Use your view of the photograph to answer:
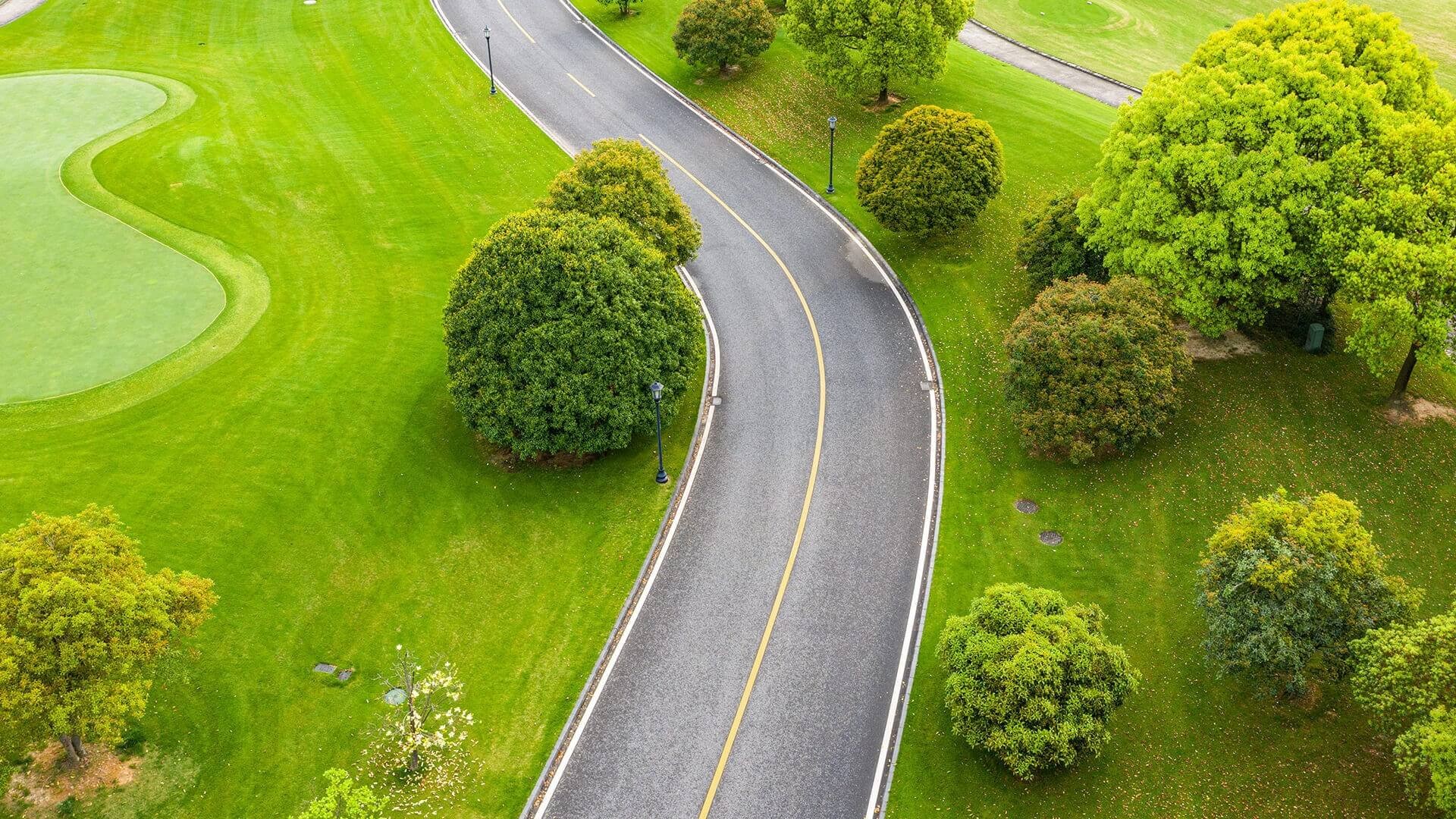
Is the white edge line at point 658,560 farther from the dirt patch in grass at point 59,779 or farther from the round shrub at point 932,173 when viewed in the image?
the dirt patch in grass at point 59,779

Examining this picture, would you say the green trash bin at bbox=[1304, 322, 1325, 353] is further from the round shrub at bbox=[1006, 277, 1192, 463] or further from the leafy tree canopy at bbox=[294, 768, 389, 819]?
the leafy tree canopy at bbox=[294, 768, 389, 819]

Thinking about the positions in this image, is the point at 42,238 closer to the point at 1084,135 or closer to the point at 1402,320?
the point at 1084,135

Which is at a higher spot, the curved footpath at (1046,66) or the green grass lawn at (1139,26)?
the green grass lawn at (1139,26)

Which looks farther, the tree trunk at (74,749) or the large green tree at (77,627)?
the tree trunk at (74,749)

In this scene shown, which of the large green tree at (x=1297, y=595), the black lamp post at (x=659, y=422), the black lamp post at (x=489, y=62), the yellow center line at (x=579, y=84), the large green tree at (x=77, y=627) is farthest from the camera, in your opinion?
the yellow center line at (x=579, y=84)

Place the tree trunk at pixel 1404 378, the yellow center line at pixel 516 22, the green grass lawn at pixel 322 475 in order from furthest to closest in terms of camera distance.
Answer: the yellow center line at pixel 516 22 < the tree trunk at pixel 1404 378 < the green grass lawn at pixel 322 475

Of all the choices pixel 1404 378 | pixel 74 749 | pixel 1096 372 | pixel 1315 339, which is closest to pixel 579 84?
pixel 1096 372

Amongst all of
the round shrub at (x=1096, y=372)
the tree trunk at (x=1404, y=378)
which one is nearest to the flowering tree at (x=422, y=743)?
the round shrub at (x=1096, y=372)

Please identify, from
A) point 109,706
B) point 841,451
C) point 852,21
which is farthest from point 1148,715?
point 852,21
